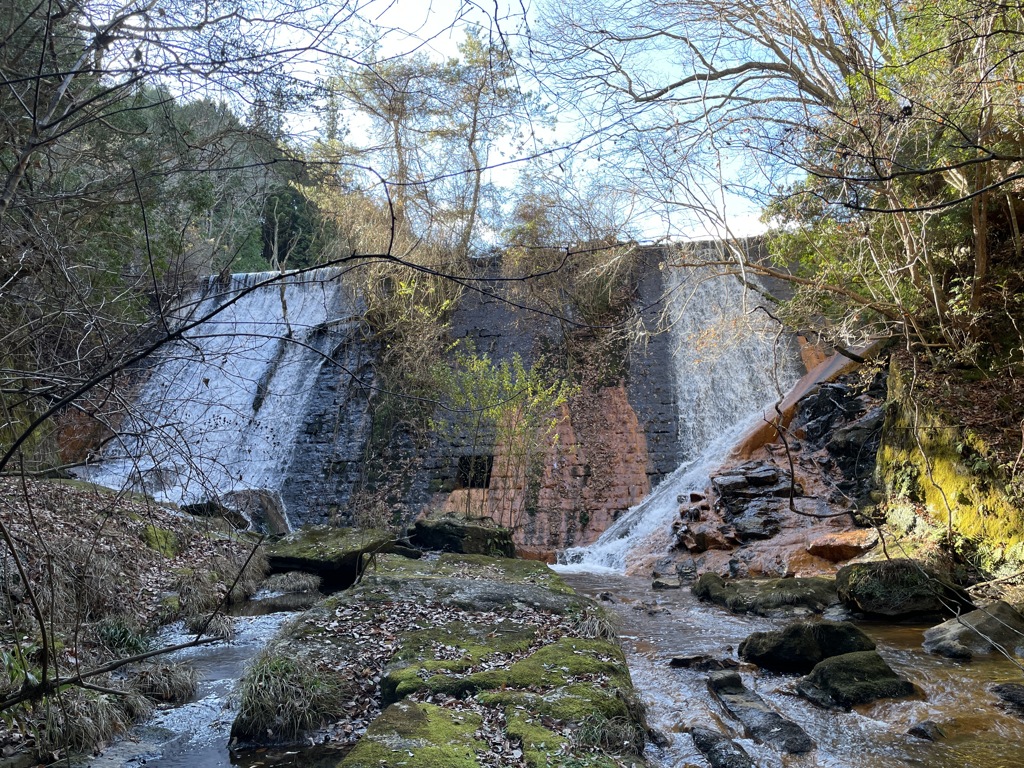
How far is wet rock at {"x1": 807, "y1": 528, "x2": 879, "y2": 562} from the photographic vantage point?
9109 millimetres

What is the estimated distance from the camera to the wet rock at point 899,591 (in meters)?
7.22

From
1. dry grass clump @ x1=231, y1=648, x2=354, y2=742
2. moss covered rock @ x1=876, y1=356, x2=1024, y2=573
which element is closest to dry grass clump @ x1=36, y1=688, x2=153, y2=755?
dry grass clump @ x1=231, y1=648, x2=354, y2=742

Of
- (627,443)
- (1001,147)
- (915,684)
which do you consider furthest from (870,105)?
(627,443)

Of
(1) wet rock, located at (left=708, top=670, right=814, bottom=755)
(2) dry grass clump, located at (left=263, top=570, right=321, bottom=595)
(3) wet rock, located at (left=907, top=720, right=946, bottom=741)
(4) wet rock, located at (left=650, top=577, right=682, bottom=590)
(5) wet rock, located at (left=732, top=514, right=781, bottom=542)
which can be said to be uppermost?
(5) wet rock, located at (left=732, top=514, right=781, bottom=542)

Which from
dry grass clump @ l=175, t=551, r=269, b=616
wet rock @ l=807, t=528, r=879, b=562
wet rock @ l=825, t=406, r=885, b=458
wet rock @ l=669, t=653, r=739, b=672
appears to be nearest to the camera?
wet rock @ l=669, t=653, r=739, b=672

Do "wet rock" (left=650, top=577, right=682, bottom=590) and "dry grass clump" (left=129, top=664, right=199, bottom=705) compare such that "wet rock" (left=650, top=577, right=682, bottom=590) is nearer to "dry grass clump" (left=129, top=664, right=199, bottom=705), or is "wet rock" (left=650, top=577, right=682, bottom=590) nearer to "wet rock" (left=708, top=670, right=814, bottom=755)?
"wet rock" (left=708, top=670, right=814, bottom=755)

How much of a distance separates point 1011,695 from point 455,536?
6.42 meters

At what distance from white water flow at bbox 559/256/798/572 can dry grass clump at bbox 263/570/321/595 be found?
4758 millimetres

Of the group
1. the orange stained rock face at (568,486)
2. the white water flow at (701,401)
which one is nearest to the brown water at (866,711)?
the white water flow at (701,401)

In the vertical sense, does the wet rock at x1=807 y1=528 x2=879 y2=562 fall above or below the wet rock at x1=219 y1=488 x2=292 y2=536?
above

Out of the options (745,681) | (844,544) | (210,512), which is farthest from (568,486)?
(745,681)

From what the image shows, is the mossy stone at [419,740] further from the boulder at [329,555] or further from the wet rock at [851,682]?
the boulder at [329,555]

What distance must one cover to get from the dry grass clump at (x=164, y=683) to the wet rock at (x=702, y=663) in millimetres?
3684

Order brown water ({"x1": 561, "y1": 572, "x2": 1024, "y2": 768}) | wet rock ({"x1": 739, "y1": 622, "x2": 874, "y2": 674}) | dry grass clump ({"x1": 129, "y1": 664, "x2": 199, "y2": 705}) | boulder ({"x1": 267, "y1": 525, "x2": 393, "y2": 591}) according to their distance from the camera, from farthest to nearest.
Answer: boulder ({"x1": 267, "y1": 525, "x2": 393, "y2": 591})
wet rock ({"x1": 739, "y1": 622, "x2": 874, "y2": 674})
dry grass clump ({"x1": 129, "y1": 664, "x2": 199, "y2": 705})
brown water ({"x1": 561, "y1": 572, "x2": 1024, "y2": 768})
